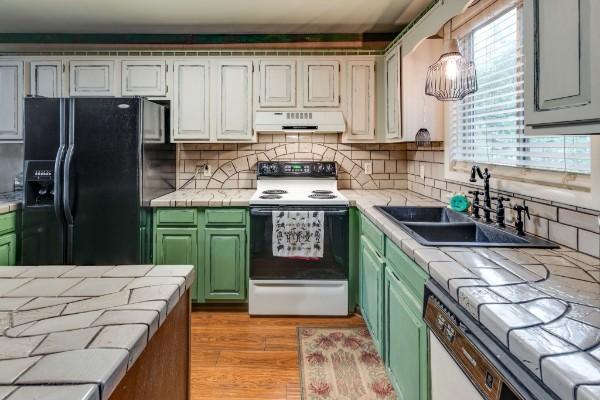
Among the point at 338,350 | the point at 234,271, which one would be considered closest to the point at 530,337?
the point at 338,350

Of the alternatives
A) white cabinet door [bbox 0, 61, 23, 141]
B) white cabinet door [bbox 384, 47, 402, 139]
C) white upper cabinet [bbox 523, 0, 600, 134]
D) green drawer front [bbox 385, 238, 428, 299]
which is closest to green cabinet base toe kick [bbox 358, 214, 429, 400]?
green drawer front [bbox 385, 238, 428, 299]

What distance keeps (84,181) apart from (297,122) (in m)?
1.69

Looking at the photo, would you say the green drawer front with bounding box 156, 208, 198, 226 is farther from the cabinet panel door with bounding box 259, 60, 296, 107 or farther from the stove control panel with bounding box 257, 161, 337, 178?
the cabinet panel door with bounding box 259, 60, 296, 107

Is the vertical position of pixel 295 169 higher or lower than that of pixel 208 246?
higher

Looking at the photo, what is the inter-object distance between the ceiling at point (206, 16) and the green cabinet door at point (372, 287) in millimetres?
1761

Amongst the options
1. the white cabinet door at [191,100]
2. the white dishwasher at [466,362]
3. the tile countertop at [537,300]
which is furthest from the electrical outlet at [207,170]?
the white dishwasher at [466,362]

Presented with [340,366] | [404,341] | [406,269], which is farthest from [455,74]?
[340,366]

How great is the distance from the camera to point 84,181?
295 cm

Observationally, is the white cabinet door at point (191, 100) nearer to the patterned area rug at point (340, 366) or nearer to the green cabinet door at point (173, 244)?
the green cabinet door at point (173, 244)

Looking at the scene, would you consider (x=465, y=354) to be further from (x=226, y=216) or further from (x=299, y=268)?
(x=226, y=216)

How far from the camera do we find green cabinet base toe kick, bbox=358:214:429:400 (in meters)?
1.54

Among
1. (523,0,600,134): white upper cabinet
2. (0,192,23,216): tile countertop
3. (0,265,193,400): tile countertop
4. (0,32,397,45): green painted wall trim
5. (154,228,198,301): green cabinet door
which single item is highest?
(0,32,397,45): green painted wall trim

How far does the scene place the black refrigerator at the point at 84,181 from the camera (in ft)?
9.62

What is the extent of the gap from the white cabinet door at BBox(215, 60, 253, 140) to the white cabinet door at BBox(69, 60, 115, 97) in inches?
36.5
